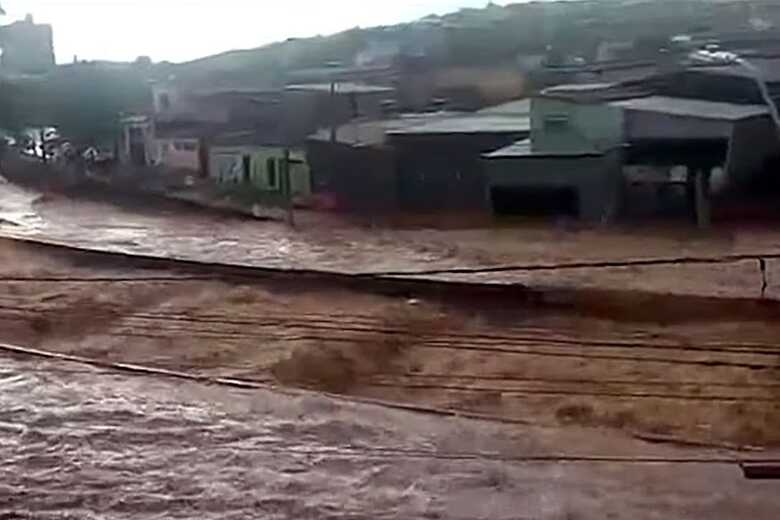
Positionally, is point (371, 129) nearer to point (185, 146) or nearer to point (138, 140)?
point (185, 146)

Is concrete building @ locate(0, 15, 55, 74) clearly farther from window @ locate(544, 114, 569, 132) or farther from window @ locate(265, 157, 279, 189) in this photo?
window @ locate(544, 114, 569, 132)

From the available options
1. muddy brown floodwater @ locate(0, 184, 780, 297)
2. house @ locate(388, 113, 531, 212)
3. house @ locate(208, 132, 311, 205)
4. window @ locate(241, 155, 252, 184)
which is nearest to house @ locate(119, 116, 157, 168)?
muddy brown floodwater @ locate(0, 184, 780, 297)

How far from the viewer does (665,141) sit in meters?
4.59

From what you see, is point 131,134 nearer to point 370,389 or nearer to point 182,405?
point 370,389

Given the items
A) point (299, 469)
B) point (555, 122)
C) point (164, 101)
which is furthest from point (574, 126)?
point (299, 469)

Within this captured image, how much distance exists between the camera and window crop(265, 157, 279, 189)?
5297 millimetres

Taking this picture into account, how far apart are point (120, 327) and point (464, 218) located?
161 centimetres

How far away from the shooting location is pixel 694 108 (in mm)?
4602

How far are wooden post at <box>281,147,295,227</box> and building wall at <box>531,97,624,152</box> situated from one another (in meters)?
1.13

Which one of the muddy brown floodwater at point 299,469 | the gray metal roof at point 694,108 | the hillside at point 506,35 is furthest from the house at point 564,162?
the muddy brown floodwater at point 299,469

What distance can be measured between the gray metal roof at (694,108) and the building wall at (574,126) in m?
0.08

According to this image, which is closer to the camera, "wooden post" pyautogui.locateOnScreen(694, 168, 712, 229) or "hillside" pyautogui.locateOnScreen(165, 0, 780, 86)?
→ "wooden post" pyautogui.locateOnScreen(694, 168, 712, 229)

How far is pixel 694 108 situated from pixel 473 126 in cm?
94

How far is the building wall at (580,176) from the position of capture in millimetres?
4625
